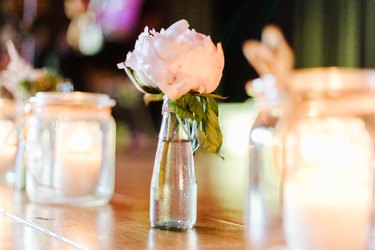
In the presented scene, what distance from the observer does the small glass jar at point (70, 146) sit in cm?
134

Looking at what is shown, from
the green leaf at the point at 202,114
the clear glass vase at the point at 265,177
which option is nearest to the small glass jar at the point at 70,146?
the green leaf at the point at 202,114

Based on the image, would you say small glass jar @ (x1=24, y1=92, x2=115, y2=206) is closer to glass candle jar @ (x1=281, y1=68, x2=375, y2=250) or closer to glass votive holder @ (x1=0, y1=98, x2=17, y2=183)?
glass votive holder @ (x1=0, y1=98, x2=17, y2=183)

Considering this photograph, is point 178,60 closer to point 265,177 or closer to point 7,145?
point 265,177

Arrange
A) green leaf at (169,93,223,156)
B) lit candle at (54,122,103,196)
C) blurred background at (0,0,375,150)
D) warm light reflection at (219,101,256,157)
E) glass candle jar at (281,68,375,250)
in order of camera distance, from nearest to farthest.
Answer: glass candle jar at (281,68,375,250), green leaf at (169,93,223,156), lit candle at (54,122,103,196), blurred background at (0,0,375,150), warm light reflection at (219,101,256,157)

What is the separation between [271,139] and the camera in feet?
2.50

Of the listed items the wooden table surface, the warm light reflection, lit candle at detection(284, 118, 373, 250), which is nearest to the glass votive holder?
the wooden table surface

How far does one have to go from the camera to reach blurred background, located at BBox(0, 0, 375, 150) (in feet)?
13.4

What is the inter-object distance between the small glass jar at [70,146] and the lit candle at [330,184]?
2.28ft

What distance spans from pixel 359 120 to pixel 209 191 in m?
0.95

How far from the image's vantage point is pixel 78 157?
Answer: 53.3 inches

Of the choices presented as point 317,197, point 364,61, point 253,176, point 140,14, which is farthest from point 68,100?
point 140,14

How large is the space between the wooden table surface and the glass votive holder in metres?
0.14

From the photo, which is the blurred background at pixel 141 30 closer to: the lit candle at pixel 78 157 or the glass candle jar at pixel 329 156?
the lit candle at pixel 78 157

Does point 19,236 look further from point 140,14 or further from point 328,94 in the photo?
point 140,14
